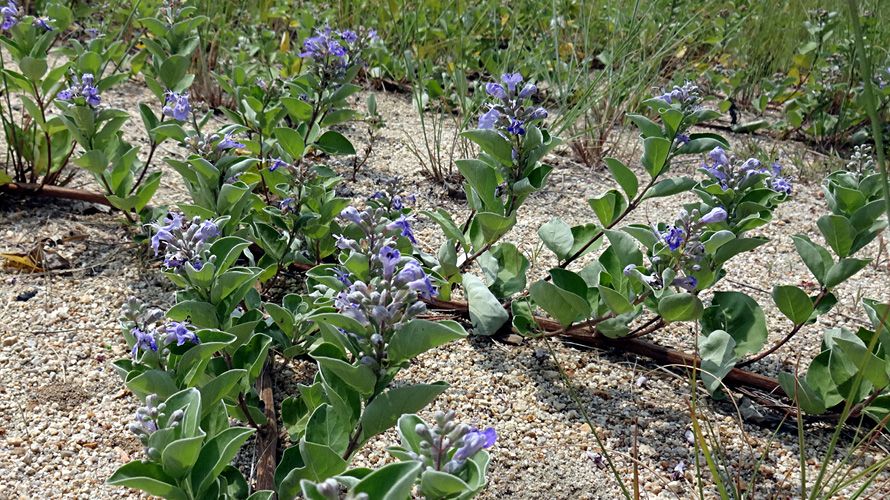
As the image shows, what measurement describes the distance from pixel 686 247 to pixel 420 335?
2.47ft

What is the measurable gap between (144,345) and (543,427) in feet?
3.21

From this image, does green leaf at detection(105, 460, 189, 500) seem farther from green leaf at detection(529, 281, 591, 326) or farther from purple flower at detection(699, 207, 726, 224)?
purple flower at detection(699, 207, 726, 224)

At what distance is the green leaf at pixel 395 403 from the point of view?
49.4 inches

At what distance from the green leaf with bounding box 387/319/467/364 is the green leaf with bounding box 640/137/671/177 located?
95cm

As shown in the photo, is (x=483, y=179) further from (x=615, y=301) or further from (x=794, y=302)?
(x=794, y=302)

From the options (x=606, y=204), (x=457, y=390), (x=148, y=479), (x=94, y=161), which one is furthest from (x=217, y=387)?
(x=606, y=204)

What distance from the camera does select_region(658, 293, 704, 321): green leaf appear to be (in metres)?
1.64

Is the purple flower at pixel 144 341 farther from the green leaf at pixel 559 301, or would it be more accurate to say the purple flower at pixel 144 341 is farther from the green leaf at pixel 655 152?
the green leaf at pixel 655 152

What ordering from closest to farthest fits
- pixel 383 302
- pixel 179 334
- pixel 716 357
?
pixel 383 302 < pixel 179 334 < pixel 716 357

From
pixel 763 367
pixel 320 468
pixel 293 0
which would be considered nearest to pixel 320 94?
pixel 320 468

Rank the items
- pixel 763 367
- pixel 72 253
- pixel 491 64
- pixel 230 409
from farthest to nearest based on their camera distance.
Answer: pixel 491 64
pixel 72 253
pixel 763 367
pixel 230 409

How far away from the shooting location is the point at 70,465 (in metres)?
1.57

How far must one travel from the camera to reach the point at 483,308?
73.3 inches

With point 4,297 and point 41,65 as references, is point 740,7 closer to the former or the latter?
point 41,65
